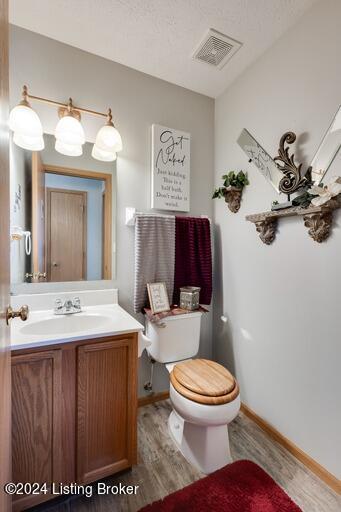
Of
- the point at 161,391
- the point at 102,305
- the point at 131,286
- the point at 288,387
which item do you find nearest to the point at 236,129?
the point at 131,286

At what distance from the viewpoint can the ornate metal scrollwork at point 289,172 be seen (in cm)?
130

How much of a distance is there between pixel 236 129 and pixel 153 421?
2.19 meters

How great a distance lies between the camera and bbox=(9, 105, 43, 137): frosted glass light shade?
1.29 meters

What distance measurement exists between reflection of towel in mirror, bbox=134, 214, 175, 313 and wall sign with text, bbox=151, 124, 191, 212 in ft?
0.54

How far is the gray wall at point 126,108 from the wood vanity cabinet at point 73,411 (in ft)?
1.88

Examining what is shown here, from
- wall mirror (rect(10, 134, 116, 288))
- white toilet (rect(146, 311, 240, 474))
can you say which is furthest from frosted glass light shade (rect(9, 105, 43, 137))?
white toilet (rect(146, 311, 240, 474))

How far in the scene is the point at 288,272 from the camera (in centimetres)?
143

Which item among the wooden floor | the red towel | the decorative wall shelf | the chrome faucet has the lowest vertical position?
the wooden floor

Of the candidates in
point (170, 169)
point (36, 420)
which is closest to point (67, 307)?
point (36, 420)

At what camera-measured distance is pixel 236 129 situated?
1808 millimetres

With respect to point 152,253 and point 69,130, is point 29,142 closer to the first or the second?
point 69,130

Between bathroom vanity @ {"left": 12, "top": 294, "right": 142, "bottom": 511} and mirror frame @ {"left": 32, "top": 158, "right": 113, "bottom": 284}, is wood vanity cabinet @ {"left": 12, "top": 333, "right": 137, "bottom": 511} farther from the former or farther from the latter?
mirror frame @ {"left": 32, "top": 158, "right": 113, "bottom": 284}

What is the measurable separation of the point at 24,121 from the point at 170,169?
953 millimetres

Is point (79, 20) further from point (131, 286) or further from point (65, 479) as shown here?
point (65, 479)
